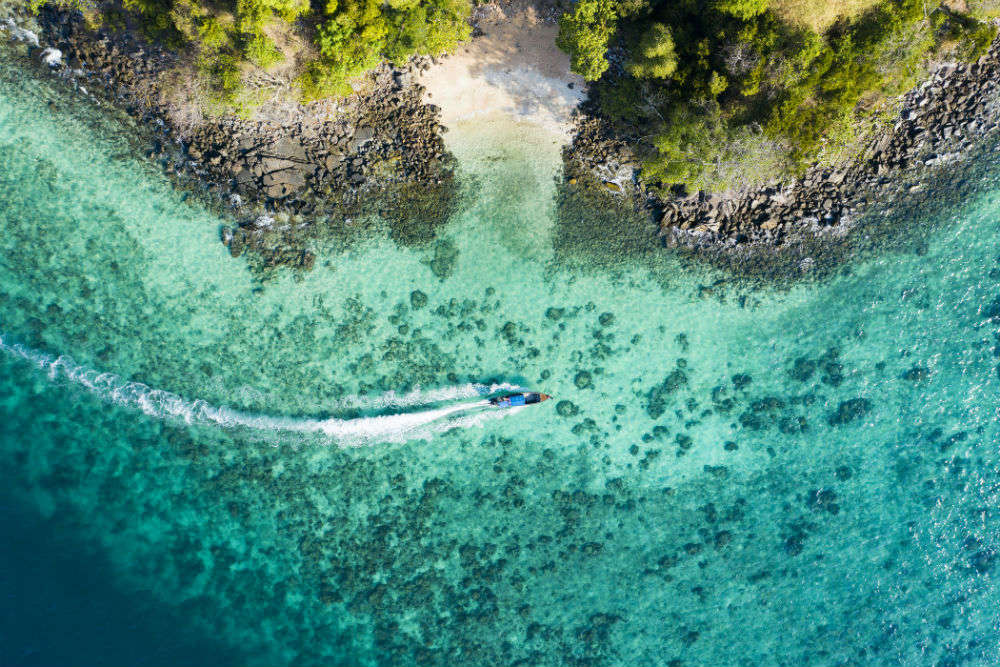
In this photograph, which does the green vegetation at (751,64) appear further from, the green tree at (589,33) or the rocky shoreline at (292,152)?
the rocky shoreline at (292,152)

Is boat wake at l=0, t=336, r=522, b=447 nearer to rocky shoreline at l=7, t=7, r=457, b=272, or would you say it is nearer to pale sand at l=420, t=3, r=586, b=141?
rocky shoreline at l=7, t=7, r=457, b=272

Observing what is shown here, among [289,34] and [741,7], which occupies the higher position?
[289,34]

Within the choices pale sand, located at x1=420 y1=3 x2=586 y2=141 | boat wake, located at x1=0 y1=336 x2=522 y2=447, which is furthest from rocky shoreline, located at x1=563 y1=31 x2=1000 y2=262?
boat wake, located at x1=0 y1=336 x2=522 y2=447

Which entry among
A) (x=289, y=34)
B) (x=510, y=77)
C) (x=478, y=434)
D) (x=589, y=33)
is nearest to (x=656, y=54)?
(x=589, y=33)

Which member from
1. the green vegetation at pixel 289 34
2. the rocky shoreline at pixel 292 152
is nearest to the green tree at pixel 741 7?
the green vegetation at pixel 289 34

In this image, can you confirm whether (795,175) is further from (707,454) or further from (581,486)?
(581,486)

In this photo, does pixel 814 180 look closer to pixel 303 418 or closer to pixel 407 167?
pixel 407 167
